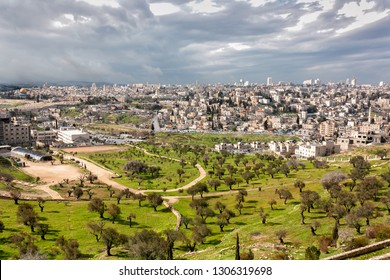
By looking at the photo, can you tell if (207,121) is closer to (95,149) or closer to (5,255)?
(95,149)

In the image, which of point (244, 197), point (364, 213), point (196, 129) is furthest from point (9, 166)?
point (196, 129)

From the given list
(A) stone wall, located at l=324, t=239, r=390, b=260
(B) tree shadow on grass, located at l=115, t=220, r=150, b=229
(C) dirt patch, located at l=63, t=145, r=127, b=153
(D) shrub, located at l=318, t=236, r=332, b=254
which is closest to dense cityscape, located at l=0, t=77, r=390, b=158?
(C) dirt patch, located at l=63, t=145, r=127, b=153

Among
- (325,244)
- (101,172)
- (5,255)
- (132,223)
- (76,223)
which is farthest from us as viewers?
(101,172)

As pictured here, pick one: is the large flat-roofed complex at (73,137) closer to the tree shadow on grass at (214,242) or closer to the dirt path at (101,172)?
the dirt path at (101,172)

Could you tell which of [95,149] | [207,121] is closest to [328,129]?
[207,121]

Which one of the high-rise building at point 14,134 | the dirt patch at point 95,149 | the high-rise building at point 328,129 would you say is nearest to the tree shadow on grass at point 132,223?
the dirt patch at point 95,149

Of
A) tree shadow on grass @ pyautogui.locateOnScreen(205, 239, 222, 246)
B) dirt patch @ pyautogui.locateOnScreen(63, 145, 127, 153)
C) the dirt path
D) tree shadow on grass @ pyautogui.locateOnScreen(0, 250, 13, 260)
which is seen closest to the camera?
tree shadow on grass @ pyautogui.locateOnScreen(0, 250, 13, 260)

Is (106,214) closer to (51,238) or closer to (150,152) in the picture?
(51,238)

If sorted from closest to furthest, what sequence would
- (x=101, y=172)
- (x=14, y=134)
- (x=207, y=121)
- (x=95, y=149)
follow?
(x=101, y=172)
(x=95, y=149)
(x=14, y=134)
(x=207, y=121)

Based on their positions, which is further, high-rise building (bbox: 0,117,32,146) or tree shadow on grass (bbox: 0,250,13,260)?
high-rise building (bbox: 0,117,32,146)

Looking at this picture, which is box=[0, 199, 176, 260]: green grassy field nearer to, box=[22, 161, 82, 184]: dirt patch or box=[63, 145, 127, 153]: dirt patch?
box=[22, 161, 82, 184]: dirt patch

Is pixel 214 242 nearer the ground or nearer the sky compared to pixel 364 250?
nearer the ground
